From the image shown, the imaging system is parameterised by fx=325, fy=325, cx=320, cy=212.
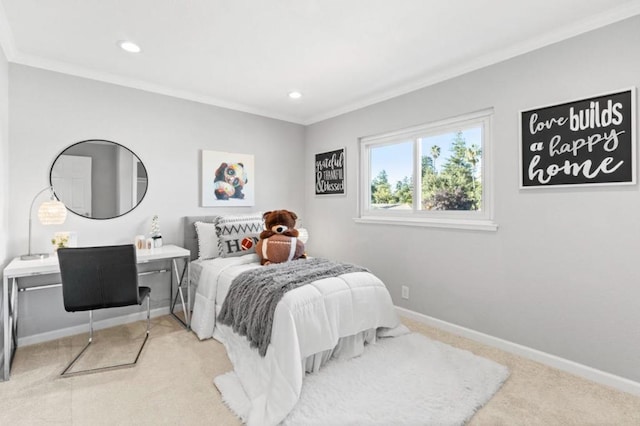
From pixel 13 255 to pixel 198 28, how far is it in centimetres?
235

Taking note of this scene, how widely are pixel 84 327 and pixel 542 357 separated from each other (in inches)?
150

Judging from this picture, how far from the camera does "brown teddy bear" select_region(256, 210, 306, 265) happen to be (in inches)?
115

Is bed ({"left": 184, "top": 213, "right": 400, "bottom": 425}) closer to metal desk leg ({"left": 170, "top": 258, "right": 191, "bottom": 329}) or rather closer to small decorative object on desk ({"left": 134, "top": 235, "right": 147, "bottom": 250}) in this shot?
metal desk leg ({"left": 170, "top": 258, "right": 191, "bottom": 329})

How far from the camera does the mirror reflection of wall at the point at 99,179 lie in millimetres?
2854

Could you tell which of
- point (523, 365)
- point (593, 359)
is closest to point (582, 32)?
point (593, 359)

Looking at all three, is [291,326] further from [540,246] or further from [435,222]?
[540,246]

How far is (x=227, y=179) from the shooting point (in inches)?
150

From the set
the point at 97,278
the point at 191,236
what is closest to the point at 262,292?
the point at 97,278

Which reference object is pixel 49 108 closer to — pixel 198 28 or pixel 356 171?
pixel 198 28

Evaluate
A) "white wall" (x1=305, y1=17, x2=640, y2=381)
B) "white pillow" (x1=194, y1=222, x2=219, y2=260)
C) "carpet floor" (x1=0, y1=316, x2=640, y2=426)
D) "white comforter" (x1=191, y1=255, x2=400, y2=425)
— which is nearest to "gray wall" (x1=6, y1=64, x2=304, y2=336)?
"white pillow" (x1=194, y1=222, x2=219, y2=260)

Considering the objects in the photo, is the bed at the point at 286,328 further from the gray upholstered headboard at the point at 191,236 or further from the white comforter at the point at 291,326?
the gray upholstered headboard at the point at 191,236

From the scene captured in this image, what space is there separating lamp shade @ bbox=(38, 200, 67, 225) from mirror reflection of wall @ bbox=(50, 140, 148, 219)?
0.23 meters

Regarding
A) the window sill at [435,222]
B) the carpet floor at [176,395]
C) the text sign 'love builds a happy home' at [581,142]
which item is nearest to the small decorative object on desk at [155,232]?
the carpet floor at [176,395]

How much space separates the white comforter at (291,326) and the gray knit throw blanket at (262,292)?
0.22 feet
